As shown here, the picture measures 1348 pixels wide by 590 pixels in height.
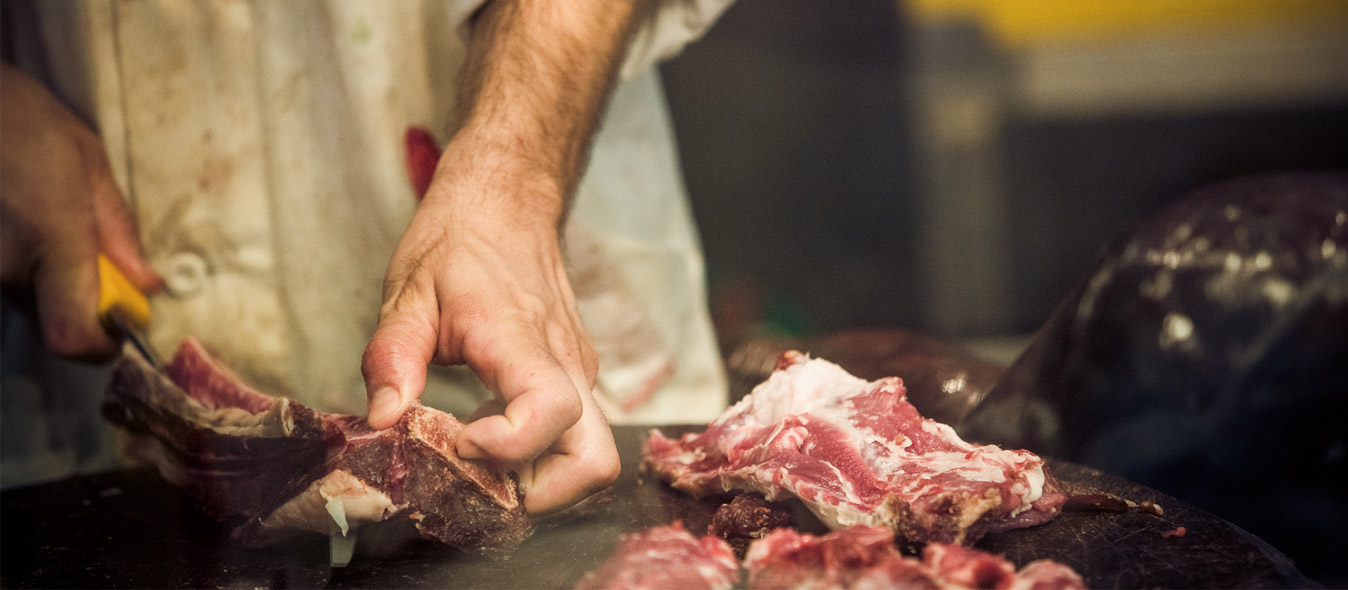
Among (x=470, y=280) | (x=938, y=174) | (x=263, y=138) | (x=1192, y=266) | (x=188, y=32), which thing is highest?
(x=188, y=32)

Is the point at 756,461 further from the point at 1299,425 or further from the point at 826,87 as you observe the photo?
the point at 826,87

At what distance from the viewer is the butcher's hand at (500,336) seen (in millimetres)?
1269

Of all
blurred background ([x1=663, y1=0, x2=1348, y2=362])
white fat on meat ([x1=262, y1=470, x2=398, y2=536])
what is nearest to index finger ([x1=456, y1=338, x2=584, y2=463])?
white fat on meat ([x1=262, y1=470, x2=398, y2=536])

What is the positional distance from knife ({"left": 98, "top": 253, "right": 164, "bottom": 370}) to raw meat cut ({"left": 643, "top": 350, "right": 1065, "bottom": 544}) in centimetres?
118

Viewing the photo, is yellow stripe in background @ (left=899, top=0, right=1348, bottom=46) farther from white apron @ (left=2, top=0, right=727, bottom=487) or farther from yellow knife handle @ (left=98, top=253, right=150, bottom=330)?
yellow knife handle @ (left=98, top=253, right=150, bottom=330)

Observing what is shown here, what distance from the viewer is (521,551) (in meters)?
1.27

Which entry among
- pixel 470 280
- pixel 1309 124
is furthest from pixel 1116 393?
pixel 1309 124

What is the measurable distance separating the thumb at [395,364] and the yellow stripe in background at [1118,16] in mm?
5391

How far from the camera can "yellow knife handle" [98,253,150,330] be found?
6.40 ft

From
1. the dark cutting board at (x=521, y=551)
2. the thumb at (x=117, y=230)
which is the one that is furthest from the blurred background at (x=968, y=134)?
the dark cutting board at (x=521, y=551)

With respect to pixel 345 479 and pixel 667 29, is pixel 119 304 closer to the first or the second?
pixel 345 479

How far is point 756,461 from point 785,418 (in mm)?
93

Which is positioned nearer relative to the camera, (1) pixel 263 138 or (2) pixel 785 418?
(2) pixel 785 418

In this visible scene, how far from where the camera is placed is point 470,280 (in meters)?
1.46
